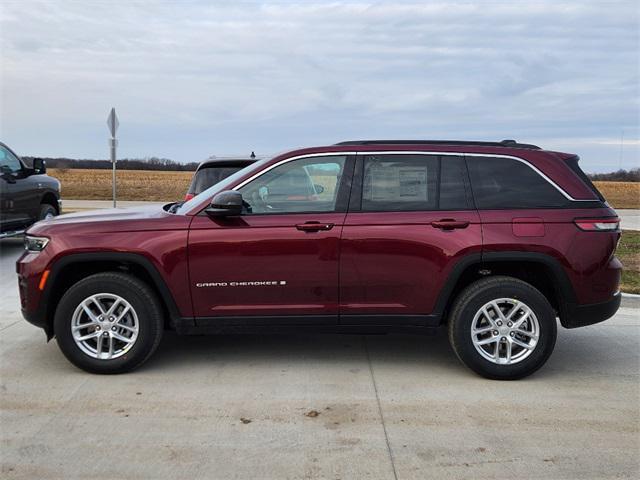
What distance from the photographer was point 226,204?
439 cm

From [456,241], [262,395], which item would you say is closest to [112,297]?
[262,395]

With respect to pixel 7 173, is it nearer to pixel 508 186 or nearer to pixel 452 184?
pixel 452 184

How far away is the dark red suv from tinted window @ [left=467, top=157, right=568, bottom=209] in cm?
1

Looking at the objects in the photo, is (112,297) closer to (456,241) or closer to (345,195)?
(345,195)

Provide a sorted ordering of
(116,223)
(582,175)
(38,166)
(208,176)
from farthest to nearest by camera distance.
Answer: (38,166)
(208,176)
(582,175)
(116,223)

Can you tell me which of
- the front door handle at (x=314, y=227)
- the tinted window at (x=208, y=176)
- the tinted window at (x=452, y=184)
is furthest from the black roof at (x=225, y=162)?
the tinted window at (x=452, y=184)

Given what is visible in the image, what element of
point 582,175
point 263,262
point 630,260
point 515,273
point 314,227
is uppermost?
point 582,175

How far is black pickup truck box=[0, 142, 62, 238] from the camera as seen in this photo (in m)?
9.93

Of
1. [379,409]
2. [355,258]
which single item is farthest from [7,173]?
[379,409]

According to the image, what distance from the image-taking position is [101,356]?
15.0ft

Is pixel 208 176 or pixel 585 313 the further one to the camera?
pixel 208 176

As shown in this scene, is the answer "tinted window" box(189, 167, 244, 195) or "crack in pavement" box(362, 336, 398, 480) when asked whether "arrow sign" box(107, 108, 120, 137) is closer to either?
"tinted window" box(189, 167, 244, 195)

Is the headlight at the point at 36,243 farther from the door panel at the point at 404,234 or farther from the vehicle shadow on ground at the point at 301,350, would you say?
the door panel at the point at 404,234

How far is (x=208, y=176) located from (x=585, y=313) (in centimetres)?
499
